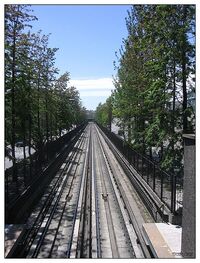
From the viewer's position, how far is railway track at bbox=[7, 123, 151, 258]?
41.8 ft

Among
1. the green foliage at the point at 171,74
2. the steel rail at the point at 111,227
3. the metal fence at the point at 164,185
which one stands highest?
the green foliage at the point at 171,74

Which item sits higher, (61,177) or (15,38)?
(15,38)

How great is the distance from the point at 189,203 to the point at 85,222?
6.20 m

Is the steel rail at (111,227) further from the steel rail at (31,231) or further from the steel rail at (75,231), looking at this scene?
the steel rail at (31,231)

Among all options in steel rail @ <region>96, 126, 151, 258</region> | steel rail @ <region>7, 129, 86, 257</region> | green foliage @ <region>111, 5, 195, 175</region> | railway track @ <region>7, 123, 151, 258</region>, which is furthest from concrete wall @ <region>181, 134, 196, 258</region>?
green foliage @ <region>111, 5, 195, 175</region>

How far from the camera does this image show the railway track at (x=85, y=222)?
1273 cm

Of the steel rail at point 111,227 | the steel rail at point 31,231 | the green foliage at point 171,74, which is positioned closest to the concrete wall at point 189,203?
the steel rail at point 111,227

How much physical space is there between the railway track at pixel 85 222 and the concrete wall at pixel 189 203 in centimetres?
176

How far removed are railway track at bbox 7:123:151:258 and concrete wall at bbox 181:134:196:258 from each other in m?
1.76

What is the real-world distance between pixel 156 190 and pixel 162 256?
7.42 meters
